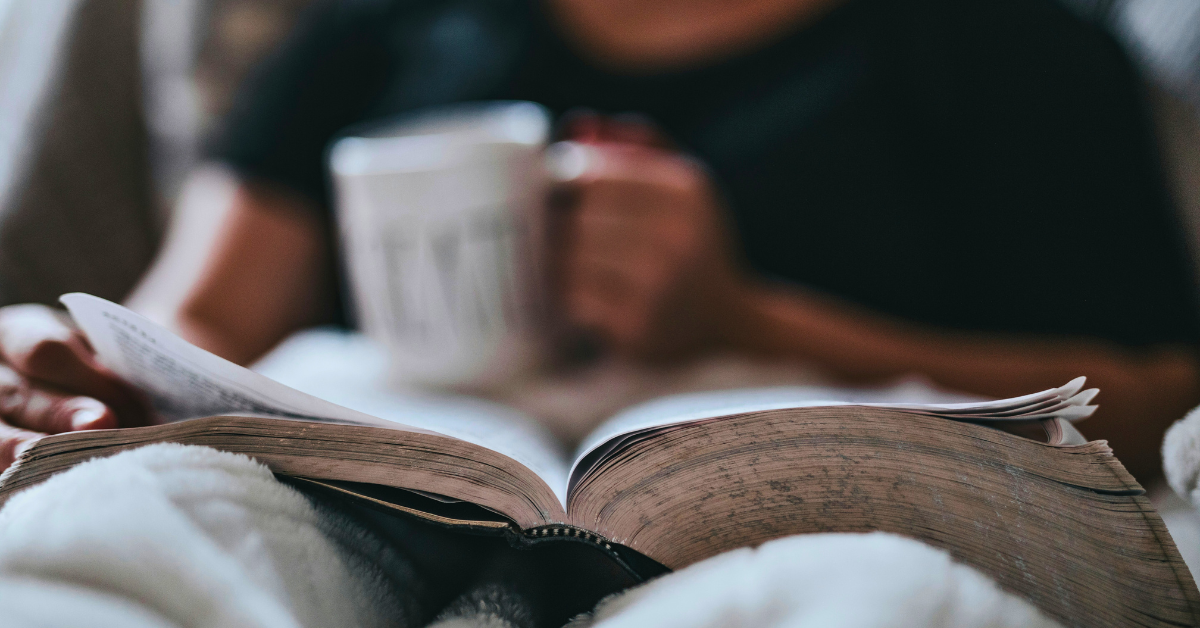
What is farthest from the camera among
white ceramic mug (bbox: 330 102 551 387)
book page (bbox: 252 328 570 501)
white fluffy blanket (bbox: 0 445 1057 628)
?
white ceramic mug (bbox: 330 102 551 387)

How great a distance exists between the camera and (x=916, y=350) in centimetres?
66

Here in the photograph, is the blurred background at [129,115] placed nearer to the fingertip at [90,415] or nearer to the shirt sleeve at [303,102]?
the shirt sleeve at [303,102]

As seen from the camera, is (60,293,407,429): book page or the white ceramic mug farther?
the white ceramic mug

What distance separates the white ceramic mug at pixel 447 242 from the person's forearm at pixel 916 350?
286 millimetres

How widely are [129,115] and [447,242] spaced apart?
612 mm

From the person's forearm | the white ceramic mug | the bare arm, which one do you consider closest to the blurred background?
the bare arm

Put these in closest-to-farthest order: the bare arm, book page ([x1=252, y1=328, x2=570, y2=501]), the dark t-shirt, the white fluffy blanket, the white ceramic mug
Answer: the white fluffy blanket → book page ([x1=252, y1=328, x2=570, y2=501]) → the white ceramic mug → the dark t-shirt → the bare arm

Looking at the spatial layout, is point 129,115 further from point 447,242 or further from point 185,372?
point 185,372

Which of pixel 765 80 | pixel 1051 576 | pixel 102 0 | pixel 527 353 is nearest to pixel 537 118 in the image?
pixel 527 353

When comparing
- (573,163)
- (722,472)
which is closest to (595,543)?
(722,472)

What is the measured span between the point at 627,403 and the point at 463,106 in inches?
19.3

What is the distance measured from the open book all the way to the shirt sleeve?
588 mm

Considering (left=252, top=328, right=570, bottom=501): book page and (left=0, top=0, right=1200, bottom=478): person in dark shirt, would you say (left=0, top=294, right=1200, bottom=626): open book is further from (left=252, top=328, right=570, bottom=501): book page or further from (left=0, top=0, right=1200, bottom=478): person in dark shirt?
(left=0, top=0, right=1200, bottom=478): person in dark shirt

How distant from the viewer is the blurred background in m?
0.49
